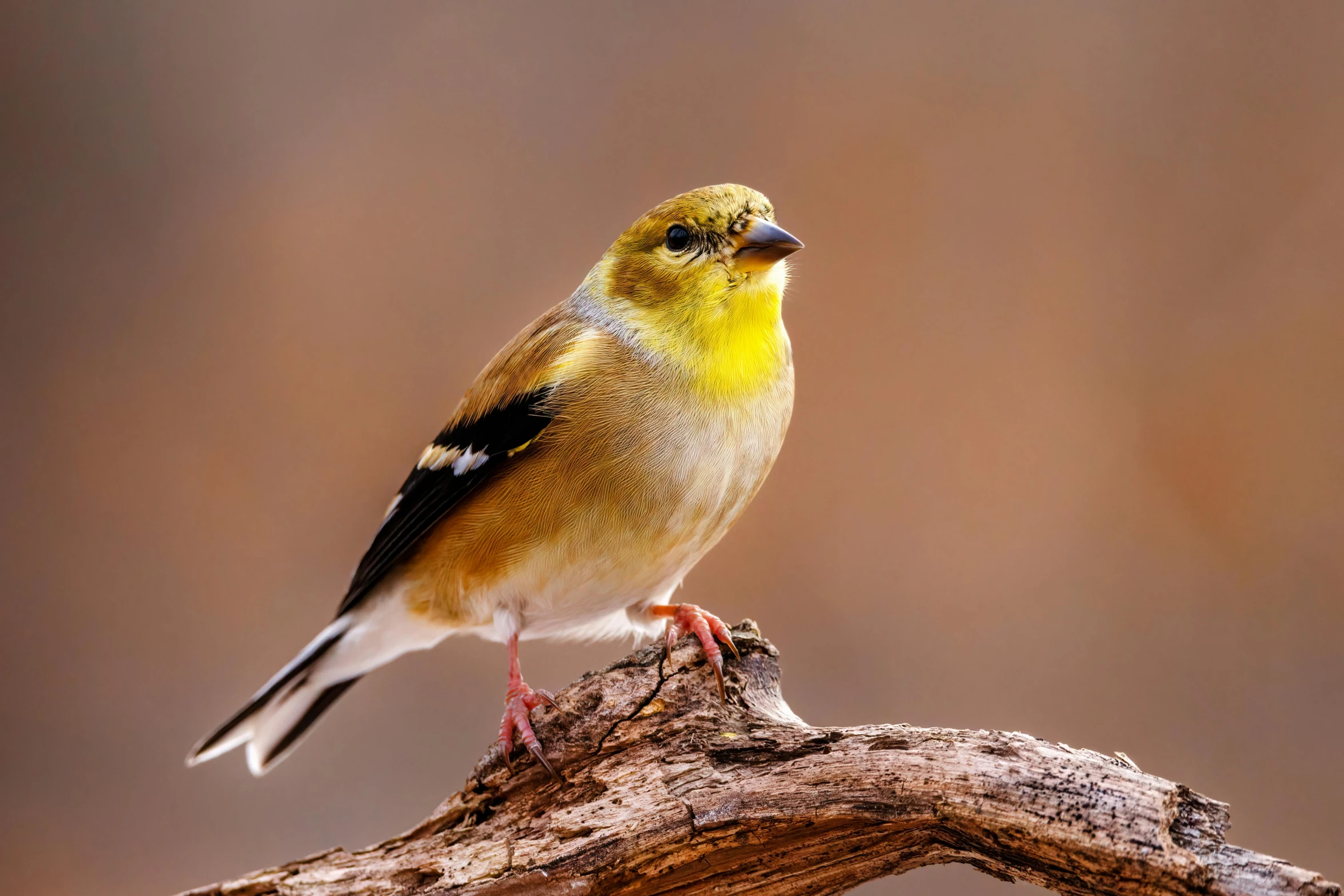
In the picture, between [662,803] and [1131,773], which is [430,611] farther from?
[1131,773]

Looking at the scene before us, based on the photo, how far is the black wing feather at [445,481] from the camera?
214 centimetres

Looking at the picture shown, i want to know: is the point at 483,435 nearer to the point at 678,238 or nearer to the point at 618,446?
the point at 618,446

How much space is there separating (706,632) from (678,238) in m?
0.81

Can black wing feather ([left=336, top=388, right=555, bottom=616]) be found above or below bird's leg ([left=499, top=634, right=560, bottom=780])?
above

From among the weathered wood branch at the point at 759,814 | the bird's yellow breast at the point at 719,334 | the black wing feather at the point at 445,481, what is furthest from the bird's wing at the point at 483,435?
the weathered wood branch at the point at 759,814

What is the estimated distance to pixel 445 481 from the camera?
7.49 feet

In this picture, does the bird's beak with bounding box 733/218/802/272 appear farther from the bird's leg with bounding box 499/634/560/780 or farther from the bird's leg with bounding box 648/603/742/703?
the bird's leg with bounding box 499/634/560/780

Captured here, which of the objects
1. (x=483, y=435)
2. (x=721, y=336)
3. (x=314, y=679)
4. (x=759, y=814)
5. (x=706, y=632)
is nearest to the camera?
(x=759, y=814)

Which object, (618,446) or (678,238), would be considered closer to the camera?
(618,446)

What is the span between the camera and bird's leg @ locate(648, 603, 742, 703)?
1.96 m

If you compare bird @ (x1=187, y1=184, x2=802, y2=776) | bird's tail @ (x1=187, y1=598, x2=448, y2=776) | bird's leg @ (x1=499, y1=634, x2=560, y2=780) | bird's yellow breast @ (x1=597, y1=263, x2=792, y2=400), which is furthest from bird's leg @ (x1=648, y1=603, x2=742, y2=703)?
bird's tail @ (x1=187, y1=598, x2=448, y2=776)

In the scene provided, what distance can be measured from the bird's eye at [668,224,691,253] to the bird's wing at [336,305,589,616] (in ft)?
0.86

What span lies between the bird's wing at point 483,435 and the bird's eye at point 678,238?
0.86 feet

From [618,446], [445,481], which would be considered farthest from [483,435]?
[618,446]
